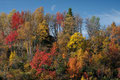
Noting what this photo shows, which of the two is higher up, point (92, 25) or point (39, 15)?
point (39, 15)

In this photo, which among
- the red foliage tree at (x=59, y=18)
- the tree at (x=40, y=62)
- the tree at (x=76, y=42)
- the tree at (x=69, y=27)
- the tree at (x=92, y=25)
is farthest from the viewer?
the tree at (x=92, y=25)

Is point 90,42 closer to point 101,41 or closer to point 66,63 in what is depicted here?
point 101,41

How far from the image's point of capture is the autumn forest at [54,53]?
1213 inches

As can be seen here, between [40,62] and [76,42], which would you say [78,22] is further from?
[40,62]

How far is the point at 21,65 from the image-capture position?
112 feet

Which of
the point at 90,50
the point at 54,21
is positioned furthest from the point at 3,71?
the point at 54,21

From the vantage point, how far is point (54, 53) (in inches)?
1453

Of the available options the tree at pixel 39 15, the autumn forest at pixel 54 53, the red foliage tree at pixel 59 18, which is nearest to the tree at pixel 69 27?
the autumn forest at pixel 54 53

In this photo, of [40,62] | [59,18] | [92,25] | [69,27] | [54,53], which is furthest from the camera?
[92,25]

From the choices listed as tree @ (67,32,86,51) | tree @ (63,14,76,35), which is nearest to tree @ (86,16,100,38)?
tree @ (63,14,76,35)

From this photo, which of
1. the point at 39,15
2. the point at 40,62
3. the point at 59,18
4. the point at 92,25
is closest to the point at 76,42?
the point at 40,62

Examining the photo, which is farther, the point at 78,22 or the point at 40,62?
the point at 78,22

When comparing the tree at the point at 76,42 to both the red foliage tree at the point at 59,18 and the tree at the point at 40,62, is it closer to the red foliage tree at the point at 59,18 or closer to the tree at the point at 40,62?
the tree at the point at 40,62

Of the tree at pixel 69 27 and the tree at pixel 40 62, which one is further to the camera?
the tree at pixel 69 27
